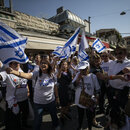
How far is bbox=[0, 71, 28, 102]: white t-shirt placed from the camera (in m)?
1.87

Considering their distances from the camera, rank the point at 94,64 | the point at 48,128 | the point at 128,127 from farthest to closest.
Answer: the point at 94,64, the point at 48,128, the point at 128,127

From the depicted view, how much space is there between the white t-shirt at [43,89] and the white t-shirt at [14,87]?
33cm

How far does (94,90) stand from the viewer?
199 cm

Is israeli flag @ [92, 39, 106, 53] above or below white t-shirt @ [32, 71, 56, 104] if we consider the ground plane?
above

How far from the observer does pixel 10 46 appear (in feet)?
5.28

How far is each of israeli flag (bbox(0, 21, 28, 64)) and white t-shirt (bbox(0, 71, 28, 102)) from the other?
0.44 metres

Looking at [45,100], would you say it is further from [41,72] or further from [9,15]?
[9,15]

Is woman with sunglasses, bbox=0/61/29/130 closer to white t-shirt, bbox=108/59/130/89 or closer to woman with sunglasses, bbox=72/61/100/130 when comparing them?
woman with sunglasses, bbox=72/61/100/130

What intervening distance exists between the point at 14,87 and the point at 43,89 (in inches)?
22.5

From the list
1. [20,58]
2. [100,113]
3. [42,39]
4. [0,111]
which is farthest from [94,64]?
[42,39]

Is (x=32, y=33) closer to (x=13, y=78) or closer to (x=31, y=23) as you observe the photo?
(x=31, y=23)

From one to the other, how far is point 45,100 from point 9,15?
6504 millimetres

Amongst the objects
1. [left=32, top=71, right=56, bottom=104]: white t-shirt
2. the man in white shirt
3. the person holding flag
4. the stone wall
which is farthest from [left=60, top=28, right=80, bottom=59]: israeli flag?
the stone wall

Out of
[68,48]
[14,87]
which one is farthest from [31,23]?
[14,87]
